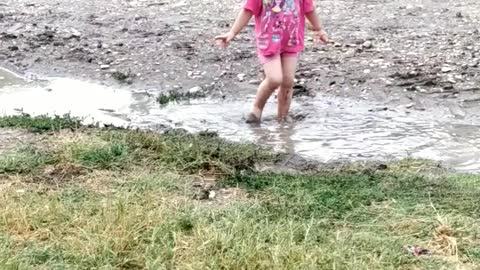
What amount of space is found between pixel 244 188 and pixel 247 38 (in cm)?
473

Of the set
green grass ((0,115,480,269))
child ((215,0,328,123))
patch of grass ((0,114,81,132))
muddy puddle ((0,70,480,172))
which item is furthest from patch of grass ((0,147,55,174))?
child ((215,0,328,123))

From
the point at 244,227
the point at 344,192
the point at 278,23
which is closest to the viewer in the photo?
the point at 244,227

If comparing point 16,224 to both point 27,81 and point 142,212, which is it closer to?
point 142,212

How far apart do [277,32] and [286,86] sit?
1.77ft

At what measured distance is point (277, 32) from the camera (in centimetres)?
605

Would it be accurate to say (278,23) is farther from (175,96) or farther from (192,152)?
(192,152)

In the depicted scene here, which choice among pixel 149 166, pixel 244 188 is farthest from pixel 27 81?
pixel 244 188

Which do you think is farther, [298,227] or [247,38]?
[247,38]

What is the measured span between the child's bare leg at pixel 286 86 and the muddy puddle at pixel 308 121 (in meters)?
0.12

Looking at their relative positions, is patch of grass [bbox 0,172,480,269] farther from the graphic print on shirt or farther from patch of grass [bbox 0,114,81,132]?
the graphic print on shirt

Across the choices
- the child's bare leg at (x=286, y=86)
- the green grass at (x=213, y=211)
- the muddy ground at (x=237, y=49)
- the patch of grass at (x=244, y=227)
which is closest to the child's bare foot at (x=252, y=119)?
the child's bare leg at (x=286, y=86)

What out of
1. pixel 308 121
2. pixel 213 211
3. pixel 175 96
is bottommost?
pixel 308 121

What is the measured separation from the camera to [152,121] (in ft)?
21.5

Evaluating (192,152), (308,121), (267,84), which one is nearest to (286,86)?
(267,84)
